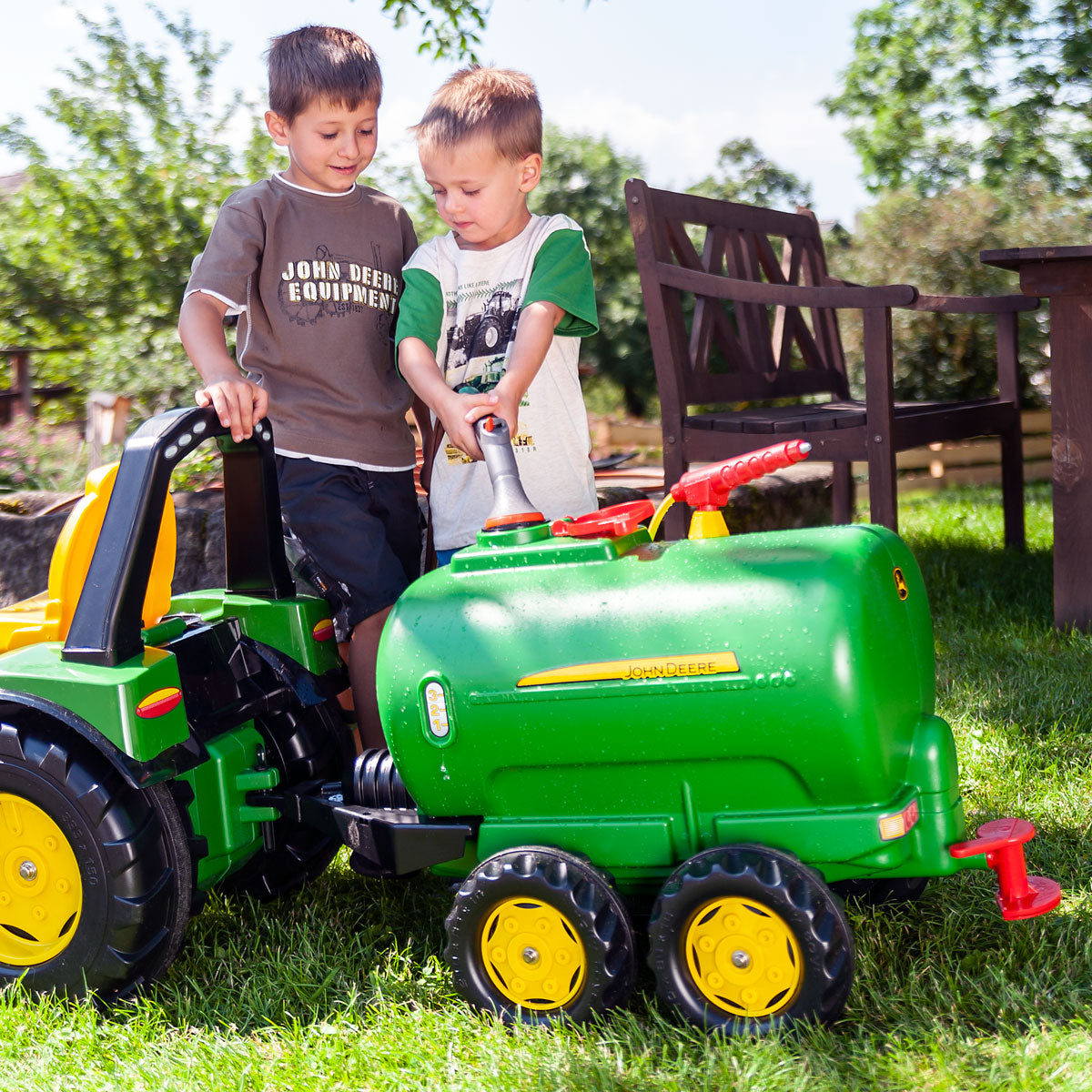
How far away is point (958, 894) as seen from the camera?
1.87 meters

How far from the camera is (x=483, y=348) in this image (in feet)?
6.78

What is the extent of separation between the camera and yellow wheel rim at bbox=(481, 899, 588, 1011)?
1499 millimetres

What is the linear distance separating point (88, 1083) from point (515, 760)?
706 mm

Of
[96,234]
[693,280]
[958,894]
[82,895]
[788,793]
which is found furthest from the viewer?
[96,234]

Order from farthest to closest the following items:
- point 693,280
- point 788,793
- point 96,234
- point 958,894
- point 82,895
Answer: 1. point 96,234
2. point 693,280
3. point 958,894
4. point 82,895
5. point 788,793

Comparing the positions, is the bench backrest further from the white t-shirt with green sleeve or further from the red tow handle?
the red tow handle

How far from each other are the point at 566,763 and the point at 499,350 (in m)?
0.84

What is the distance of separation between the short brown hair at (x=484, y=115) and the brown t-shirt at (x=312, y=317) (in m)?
0.33

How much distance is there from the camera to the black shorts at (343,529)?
2100mm

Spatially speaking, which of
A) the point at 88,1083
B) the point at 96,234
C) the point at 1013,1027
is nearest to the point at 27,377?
the point at 96,234

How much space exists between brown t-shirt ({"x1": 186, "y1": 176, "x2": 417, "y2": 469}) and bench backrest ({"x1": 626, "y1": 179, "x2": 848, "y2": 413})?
1312 millimetres

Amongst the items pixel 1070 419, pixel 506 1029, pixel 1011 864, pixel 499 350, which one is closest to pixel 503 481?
pixel 499 350

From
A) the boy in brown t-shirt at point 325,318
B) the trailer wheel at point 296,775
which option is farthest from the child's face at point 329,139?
the trailer wheel at point 296,775

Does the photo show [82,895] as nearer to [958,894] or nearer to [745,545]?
[745,545]
